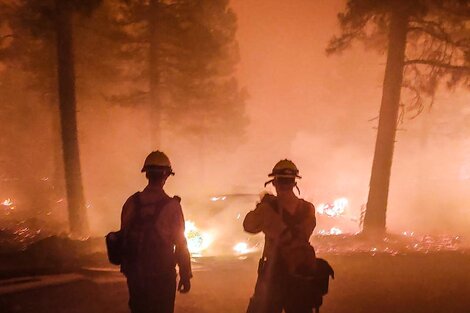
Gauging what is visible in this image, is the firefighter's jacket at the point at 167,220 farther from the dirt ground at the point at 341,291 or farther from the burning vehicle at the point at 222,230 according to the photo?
the burning vehicle at the point at 222,230

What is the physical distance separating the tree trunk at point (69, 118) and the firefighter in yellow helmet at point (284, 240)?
1010 cm

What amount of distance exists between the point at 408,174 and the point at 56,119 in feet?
75.8

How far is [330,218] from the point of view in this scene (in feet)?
50.6

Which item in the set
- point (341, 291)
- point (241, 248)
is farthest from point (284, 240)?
point (241, 248)

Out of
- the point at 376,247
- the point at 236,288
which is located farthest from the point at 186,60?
the point at 236,288

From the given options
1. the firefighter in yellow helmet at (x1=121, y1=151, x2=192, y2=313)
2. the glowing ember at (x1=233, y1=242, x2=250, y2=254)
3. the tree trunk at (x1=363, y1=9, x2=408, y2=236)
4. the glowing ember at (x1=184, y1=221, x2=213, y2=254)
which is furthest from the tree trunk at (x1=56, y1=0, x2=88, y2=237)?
the firefighter in yellow helmet at (x1=121, y1=151, x2=192, y2=313)

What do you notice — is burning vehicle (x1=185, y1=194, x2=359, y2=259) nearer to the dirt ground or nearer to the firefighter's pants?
the dirt ground

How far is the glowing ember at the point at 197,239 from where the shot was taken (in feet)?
28.9

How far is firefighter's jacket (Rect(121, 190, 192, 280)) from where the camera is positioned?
3.83 meters

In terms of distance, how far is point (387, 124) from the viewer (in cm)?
1188

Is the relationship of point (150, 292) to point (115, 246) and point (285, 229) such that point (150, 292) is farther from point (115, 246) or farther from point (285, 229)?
point (285, 229)

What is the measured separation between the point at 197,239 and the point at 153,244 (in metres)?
5.16

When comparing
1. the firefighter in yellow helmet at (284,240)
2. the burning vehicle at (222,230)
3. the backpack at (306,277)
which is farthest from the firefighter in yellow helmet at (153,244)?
the burning vehicle at (222,230)

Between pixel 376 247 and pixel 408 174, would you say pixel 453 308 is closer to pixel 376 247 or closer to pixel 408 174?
pixel 376 247
